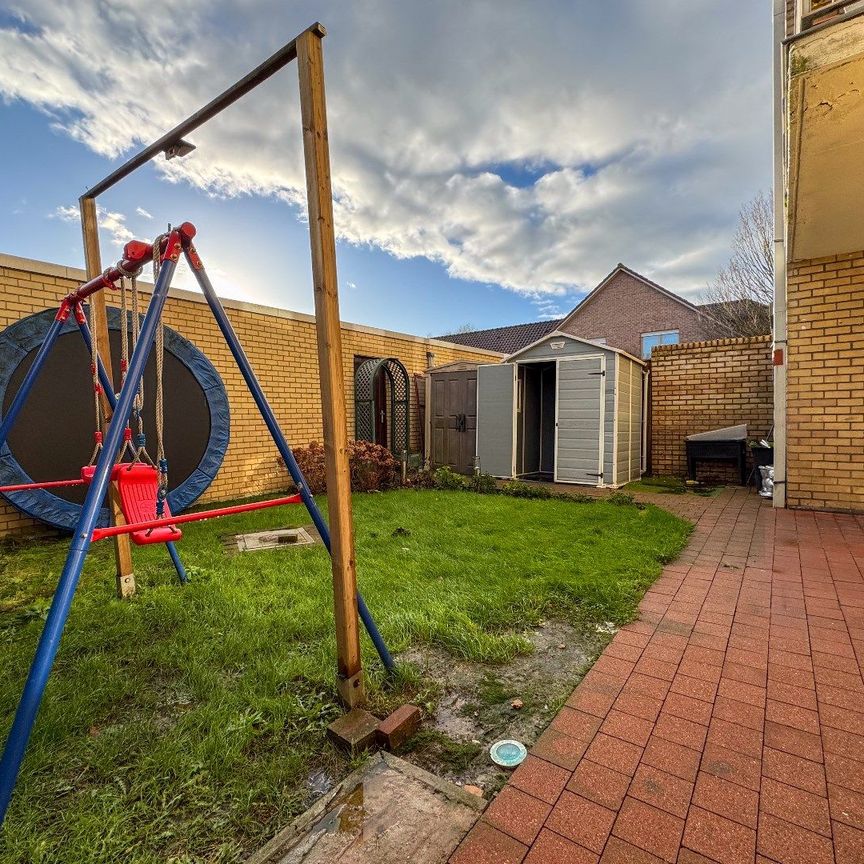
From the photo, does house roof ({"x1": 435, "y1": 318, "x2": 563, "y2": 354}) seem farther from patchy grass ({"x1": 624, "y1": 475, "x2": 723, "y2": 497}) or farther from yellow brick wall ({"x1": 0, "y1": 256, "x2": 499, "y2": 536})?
yellow brick wall ({"x1": 0, "y1": 256, "x2": 499, "y2": 536})

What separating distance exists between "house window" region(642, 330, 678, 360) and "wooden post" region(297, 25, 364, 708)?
18.9 m

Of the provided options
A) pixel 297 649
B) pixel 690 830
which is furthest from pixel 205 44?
pixel 690 830

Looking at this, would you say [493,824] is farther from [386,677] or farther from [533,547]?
[533,547]

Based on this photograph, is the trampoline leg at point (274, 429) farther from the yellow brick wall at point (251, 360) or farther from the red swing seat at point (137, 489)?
the yellow brick wall at point (251, 360)

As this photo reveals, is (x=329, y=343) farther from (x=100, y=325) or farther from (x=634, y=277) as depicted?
(x=634, y=277)

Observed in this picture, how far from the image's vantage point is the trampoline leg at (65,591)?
1.06m

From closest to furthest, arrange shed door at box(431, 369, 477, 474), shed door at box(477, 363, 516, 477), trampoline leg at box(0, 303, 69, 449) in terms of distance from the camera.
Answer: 1. trampoline leg at box(0, 303, 69, 449)
2. shed door at box(477, 363, 516, 477)
3. shed door at box(431, 369, 477, 474)

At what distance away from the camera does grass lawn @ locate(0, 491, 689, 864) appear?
129 cm

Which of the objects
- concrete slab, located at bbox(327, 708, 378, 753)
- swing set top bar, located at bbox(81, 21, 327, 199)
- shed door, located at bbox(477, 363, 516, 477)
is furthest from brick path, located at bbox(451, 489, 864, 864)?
shed door, located at bbox(477, 363, 516, 477)

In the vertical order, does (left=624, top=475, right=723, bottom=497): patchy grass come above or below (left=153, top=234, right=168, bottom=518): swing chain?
below

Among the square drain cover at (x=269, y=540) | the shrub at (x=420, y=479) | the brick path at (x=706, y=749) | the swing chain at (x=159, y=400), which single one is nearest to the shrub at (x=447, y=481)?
the shrub at (x=420, y=479)

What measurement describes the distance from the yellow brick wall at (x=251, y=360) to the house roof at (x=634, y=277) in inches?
600

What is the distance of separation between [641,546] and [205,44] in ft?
19.4

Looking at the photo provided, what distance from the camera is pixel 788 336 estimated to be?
5359mm
